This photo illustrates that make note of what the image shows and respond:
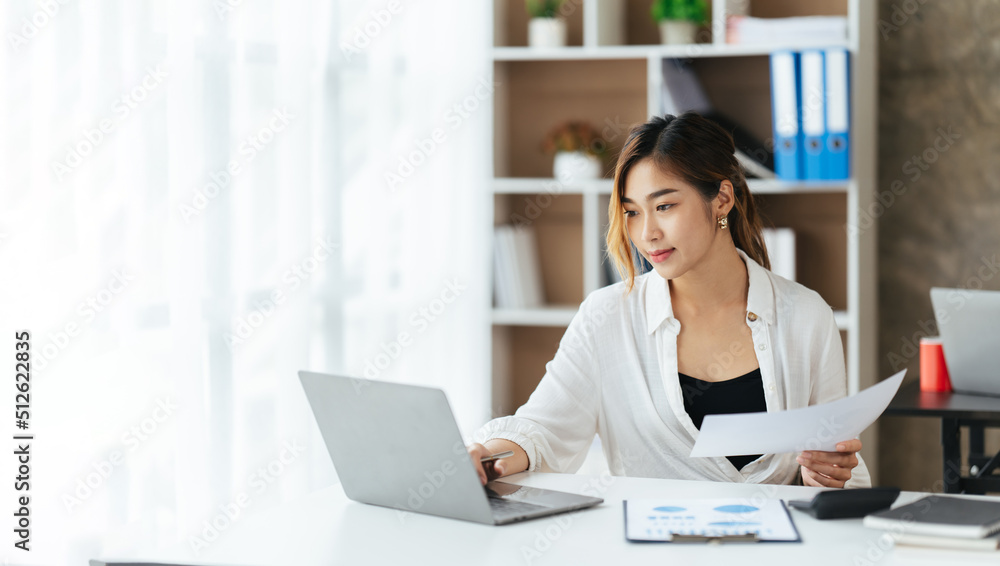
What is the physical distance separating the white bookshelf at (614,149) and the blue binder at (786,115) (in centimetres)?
5

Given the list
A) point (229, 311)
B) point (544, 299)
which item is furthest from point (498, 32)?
point (229, 311)

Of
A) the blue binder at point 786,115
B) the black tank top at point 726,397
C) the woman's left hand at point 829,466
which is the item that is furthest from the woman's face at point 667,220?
the blue binder at point 786,115

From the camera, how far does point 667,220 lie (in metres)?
1.88

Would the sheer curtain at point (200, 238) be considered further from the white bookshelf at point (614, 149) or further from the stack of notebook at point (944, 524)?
the stack of notebook at point (944, 524)

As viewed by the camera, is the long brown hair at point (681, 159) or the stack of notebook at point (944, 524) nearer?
the stack of notebook at point (944, 524)

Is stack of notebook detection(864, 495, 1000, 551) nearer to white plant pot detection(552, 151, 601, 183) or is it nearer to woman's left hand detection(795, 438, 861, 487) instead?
woman's left hand detection(795, 438, 861, 487)

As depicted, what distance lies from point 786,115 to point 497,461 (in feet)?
6.02

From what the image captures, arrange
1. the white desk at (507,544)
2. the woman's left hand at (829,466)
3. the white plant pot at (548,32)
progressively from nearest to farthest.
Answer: the white desk at (507,544) < the woman's left hand at (829,466) < the white plant pot at (548,32)

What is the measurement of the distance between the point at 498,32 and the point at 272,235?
149cm

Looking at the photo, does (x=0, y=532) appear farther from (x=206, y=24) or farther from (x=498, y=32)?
(x=498, y=32)

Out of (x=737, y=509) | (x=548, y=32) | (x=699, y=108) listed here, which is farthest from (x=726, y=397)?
(x=548, y=32)

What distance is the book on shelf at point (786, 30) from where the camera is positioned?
9.70 feet

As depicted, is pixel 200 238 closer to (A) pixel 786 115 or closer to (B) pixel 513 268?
(B) pixel 513 268

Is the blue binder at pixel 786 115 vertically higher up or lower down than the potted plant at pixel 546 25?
lower down
